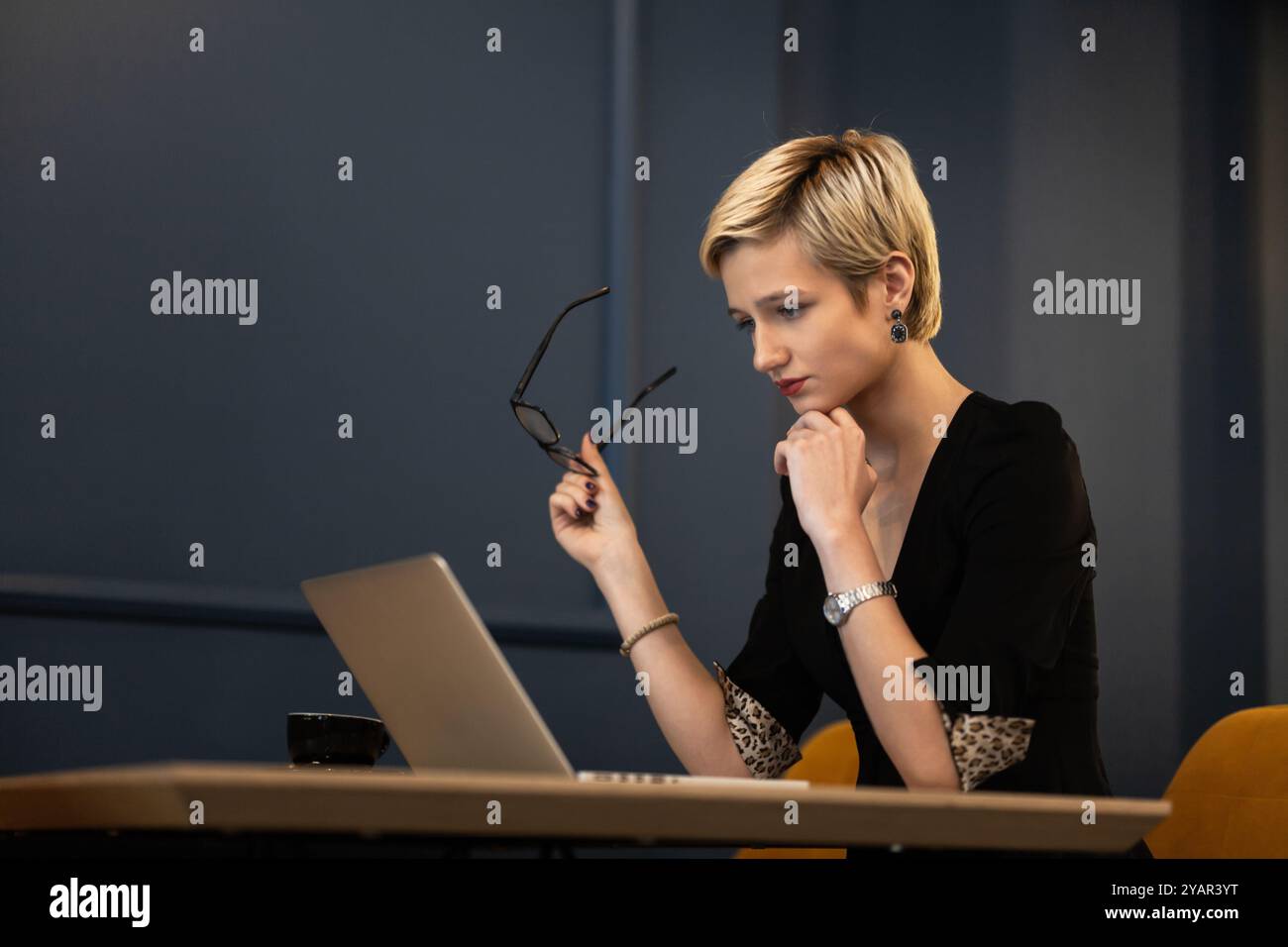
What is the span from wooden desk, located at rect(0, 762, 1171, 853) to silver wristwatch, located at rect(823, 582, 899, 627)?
0.42 meters

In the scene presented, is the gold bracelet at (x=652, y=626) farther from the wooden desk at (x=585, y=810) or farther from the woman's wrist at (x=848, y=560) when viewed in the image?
the wooden desk at (x=585, y=810)

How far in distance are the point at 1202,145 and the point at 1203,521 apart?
0.86 m

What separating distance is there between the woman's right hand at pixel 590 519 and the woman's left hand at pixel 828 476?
0.26 metres

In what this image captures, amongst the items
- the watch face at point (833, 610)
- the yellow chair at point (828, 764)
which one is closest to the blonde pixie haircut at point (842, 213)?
the watch face at point (833, 610)

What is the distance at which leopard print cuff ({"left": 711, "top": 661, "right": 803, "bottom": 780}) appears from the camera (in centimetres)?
173

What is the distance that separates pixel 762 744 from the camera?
1745 mm

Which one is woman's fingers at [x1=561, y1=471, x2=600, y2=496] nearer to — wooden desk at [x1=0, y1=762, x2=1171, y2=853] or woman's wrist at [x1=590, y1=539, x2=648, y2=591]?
woman's wrist at [x1=590, y1=539, x2=648, y2=591]

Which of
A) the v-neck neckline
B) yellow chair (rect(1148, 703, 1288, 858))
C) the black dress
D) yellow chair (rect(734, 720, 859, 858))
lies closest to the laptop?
the black dress

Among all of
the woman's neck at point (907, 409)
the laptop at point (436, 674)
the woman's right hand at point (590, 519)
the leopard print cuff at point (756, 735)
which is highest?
the woman's neck at point (907, 409)

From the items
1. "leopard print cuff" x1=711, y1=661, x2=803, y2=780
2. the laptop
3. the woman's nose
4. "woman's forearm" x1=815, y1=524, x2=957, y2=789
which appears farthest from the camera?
"leopard print cuff" x1=711, y1=661, x2=803, y2=780

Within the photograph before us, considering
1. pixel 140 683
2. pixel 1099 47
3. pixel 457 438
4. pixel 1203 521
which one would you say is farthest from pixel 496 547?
pixel 1099 47

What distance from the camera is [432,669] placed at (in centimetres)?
108

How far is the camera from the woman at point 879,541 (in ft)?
4.32
